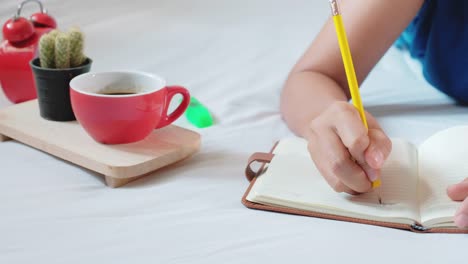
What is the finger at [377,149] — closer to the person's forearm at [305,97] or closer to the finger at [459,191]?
the finger at [459,191]

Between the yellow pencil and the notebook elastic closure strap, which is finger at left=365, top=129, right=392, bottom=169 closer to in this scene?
the yellow pencil

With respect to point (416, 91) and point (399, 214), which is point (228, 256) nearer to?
point (399, 214)

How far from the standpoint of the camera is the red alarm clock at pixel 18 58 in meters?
0.97

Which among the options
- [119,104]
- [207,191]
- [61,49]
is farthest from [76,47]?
[207,191]

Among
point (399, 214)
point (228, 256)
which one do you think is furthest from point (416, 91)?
point (228, 256)

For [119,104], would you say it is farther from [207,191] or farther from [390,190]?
[390,190]

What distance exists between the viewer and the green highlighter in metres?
0.96

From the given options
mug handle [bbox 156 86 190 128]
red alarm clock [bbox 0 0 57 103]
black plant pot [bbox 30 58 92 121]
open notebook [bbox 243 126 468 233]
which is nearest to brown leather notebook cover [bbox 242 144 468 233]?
open notebook [bbox 243 126 468 233]

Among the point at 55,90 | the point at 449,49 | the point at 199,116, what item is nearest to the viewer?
the point at 55,90

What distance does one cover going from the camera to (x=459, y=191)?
66 cm

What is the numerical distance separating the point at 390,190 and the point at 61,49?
0.42 m

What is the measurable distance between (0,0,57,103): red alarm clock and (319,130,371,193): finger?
0.48 m

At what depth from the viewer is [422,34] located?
1279mm

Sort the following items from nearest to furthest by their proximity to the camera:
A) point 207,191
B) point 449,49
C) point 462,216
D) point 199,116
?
1. point 462,216
2. point 207,191
3. point 199,116
4. point 449,49
